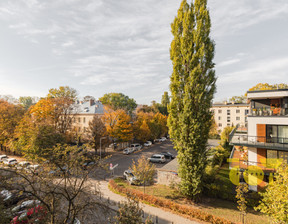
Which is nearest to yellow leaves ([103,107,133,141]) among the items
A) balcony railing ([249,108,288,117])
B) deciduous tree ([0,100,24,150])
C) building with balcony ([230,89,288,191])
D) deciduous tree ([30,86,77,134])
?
deciduous tree ([30,86,77,134])

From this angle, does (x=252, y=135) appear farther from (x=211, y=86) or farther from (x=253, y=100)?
(x=211, y=86)

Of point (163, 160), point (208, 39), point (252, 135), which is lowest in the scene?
point (163, 160)

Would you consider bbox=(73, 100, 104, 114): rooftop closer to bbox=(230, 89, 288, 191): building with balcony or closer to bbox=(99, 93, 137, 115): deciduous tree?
bbox=(99, 93, 137, 115): deciduous tree

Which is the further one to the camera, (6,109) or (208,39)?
(6,109)

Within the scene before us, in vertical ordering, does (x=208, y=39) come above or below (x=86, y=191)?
above

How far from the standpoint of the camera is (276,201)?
348 inches

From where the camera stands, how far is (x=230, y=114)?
2192 inches

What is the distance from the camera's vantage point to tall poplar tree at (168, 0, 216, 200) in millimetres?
14664

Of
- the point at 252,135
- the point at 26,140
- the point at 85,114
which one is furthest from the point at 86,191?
the point at 85,114

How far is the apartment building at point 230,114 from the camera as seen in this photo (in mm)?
53644

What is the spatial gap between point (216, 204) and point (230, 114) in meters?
48.2

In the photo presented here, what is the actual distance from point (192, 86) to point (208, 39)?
499 cm

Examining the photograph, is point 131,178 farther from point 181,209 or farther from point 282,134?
point 282,134

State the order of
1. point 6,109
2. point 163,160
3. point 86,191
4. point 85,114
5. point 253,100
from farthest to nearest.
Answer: point 85,114
point 6,109
point 163,160
point 253,100
point 86,191
